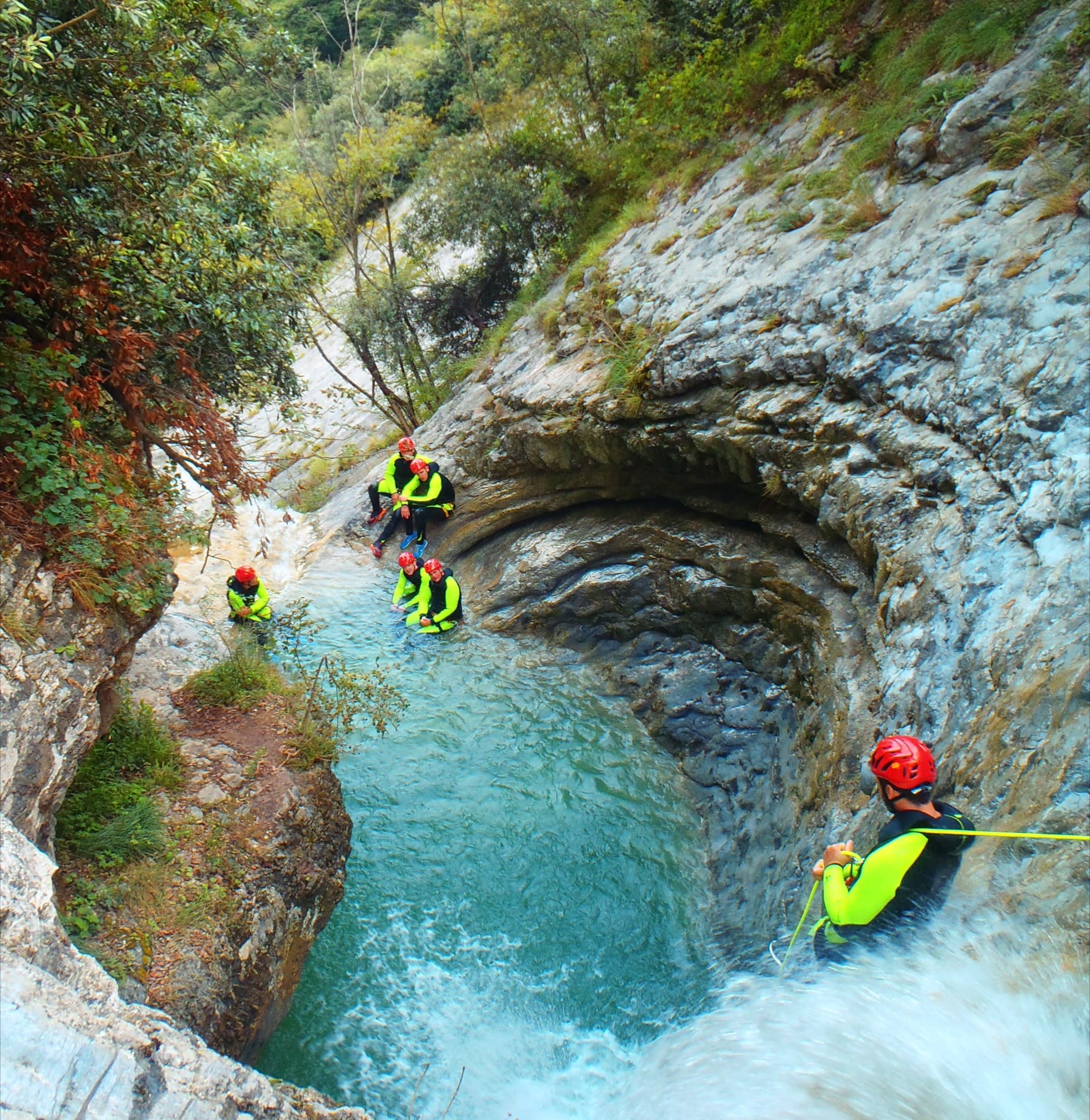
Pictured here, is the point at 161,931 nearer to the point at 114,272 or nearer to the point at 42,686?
the point at 42,686

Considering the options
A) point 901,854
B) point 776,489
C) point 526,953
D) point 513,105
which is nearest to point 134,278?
point 776,489

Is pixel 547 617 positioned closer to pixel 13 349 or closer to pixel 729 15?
pixel 13 349

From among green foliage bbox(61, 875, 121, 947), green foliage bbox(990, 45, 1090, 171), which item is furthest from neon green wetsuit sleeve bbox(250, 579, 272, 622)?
green foliage bbox(990, 45, 1090, 171)

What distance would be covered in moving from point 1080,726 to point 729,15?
14169mm

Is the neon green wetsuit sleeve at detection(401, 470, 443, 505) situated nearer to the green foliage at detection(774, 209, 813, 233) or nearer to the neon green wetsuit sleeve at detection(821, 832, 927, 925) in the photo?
the green foliage at detection(774, 209, 813, 233)

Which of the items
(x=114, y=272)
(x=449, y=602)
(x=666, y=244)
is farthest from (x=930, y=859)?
(x=666, y=244)

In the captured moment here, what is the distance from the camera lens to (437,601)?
12.8 meters

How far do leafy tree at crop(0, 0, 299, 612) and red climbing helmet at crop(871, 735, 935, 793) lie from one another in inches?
243

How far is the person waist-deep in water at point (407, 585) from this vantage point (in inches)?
521

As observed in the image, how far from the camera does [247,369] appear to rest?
9.31 meters

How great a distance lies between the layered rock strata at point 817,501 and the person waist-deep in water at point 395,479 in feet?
3.19

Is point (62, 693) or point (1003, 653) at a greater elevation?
point (1003, 653)

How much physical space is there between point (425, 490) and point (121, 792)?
8.22 metres

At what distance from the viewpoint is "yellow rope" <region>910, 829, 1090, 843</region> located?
3.95m
